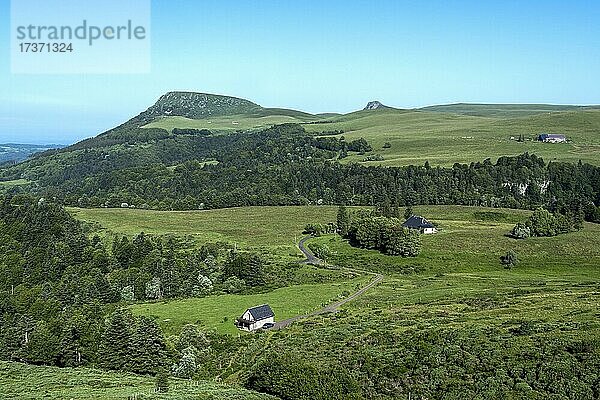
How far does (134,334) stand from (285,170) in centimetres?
12705

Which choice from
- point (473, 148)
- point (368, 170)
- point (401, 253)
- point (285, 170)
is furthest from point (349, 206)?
point (473, 148)

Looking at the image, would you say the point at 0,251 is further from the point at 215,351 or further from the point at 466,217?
the point at 466,217

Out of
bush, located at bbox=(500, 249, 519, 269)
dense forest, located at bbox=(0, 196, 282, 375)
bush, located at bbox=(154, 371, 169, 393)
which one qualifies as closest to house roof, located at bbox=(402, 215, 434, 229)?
bush, located at bbox=(500, 249, 519, 269)

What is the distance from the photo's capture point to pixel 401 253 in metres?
90.7

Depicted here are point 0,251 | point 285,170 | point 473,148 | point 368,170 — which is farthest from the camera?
point 473,148

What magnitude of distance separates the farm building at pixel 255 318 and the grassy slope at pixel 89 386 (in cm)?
1495

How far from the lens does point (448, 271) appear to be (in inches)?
3297

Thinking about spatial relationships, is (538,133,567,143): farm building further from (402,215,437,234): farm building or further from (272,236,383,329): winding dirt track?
(272,236,383,329): winding dirt track

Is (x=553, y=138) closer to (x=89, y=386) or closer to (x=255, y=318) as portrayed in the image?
(x=255, y=318)

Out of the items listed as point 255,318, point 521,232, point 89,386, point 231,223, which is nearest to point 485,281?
point 521,232

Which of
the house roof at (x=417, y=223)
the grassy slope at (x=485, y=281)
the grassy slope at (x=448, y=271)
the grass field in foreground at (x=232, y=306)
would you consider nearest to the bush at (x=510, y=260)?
the grassy slope at (x=485, y=281)

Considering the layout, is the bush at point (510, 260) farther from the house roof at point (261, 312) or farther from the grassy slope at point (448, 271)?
the house roof at point (261, 312)

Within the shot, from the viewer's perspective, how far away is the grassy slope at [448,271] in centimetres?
5538

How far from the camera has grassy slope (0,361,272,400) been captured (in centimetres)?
3556
